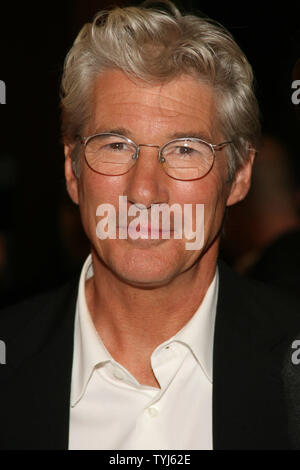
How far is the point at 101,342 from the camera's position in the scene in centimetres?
212

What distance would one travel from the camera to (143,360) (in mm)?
2133

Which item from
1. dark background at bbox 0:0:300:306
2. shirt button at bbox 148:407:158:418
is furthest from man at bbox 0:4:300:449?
dark background at bbox 0:0:300:306

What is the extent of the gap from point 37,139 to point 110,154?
3726 mm

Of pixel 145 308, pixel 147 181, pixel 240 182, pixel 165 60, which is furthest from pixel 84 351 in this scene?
pixel 165 60

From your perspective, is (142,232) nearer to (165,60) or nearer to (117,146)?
(117,146)

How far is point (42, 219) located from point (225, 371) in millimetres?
3926

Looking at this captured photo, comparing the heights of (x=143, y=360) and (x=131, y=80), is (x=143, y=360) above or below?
below

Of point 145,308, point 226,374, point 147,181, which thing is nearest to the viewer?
point 147,181

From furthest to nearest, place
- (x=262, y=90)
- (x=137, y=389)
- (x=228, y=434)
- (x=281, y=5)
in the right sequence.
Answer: (x=262, y=90) < (x=281, y=5) < (x=137, y=389) < (x=228, y=434)

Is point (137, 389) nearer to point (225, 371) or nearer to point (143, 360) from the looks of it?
point (143, 360)

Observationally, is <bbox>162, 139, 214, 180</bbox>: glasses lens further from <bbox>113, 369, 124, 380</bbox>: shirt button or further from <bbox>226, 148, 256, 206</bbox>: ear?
<bbox>113, 369, 124, 380</bbox>: shirt button

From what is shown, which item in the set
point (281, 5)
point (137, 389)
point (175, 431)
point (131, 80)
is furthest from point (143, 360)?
point (281, 5)

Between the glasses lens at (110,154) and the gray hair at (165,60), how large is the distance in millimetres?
140

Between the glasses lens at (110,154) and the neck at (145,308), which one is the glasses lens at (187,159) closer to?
the glasses lens at (110,154)
